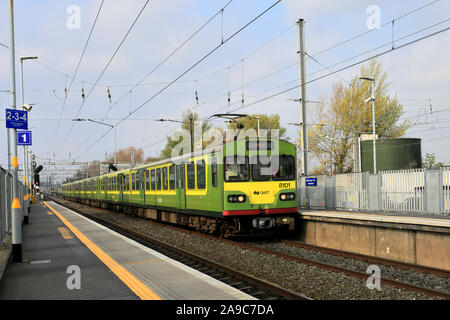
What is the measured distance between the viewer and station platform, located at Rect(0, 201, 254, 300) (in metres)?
6.32

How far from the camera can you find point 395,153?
30125 millimetres

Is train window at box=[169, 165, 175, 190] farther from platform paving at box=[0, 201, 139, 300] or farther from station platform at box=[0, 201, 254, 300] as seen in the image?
platform paving at box=[0, 201, 139, 300]

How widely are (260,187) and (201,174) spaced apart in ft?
6.78

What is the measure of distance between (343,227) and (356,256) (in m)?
2.01

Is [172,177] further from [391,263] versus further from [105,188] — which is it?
[105,188]

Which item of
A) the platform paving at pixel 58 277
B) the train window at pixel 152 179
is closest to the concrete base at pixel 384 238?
the platform paving at pixel 58 277

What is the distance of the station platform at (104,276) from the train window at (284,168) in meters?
4.60

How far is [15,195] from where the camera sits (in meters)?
9.29

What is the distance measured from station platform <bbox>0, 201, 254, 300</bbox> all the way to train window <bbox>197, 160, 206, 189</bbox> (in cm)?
302

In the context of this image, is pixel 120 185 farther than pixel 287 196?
Yes

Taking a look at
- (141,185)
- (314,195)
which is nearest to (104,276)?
(141,185)

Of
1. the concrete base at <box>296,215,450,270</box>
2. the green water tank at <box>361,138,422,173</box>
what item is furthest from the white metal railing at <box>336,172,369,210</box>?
the green water tank at <box>361,138,422,173</box>
